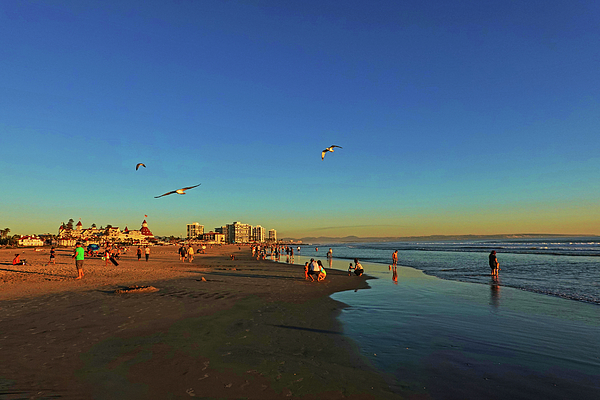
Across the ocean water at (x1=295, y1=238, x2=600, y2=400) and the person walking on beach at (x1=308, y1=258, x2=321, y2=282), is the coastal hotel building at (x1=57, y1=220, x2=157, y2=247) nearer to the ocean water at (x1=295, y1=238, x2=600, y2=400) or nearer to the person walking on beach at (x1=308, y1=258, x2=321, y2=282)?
the person walking on beach at (x1=308, y1=258, x2=321, y2=282)

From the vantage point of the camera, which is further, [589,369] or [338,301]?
[338,301]

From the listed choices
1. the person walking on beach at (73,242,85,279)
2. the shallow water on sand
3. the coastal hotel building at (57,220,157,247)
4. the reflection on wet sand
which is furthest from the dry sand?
the coastal hotel building at (57,220,157,247)

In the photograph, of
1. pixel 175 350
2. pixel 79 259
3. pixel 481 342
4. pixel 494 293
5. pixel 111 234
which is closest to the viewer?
pixel 175 350

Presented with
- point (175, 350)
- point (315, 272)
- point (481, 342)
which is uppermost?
point (175, 350)

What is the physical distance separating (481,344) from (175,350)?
8.05m

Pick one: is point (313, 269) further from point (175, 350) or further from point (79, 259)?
point (79, 259)

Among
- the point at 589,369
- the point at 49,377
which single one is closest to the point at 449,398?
the point at 589,369

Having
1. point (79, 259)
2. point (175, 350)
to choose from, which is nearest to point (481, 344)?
point (175, 350)

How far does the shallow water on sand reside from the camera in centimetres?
587

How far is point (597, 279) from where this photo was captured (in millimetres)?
21766

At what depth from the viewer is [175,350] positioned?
24.3 ft

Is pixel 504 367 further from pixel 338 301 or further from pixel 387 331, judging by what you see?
pixel 338 301

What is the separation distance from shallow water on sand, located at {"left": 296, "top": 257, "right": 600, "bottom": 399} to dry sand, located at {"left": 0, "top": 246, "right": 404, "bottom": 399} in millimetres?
902

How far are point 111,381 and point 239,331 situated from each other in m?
3.75
